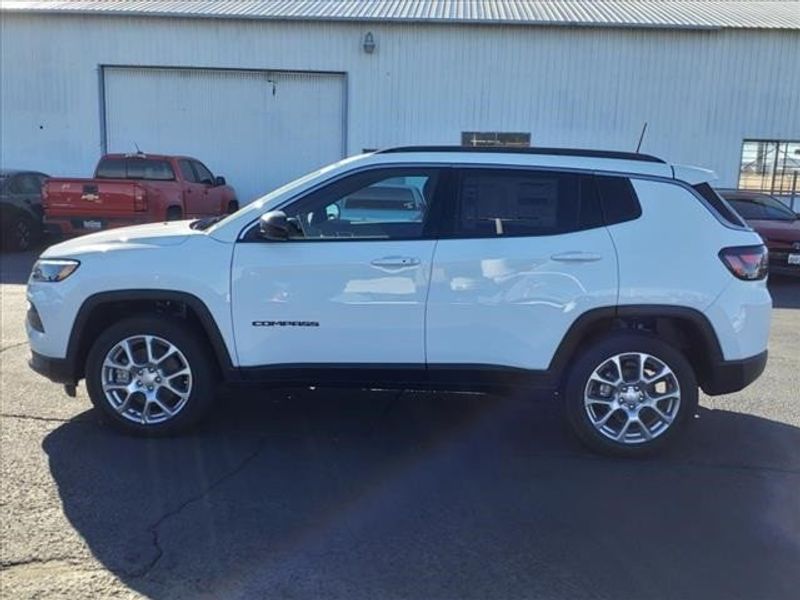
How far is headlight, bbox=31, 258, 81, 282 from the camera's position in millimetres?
4617

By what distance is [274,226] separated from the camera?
432cm

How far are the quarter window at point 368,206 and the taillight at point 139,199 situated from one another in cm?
972

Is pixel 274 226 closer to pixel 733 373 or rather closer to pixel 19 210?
pixel 733 373

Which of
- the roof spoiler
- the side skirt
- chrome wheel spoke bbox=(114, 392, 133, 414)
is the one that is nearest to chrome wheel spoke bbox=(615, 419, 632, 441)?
the side skirt

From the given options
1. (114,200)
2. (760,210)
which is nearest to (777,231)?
(760,210)

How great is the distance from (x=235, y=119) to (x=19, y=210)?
6555mm

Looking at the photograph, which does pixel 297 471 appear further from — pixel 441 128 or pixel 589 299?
pixel 441 128

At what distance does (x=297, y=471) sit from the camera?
426 cm

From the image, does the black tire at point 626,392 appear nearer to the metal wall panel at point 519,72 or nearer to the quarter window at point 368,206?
the quarter window at point 368,206

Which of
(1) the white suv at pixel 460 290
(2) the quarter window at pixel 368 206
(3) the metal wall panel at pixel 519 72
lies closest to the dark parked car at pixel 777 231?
(3) the metal wall panel at pixel 519 72

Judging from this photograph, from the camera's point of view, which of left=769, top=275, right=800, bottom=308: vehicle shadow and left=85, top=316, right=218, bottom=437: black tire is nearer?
left=85, top=316, right=218, bottom=437: black tire

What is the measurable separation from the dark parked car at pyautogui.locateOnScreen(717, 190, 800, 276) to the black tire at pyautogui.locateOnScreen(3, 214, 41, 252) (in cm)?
1350

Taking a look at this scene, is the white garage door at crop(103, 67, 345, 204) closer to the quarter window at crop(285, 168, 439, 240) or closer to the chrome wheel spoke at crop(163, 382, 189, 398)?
the quarter window at crop(285, 168, 439, 240)

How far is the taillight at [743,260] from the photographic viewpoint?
173 inches
